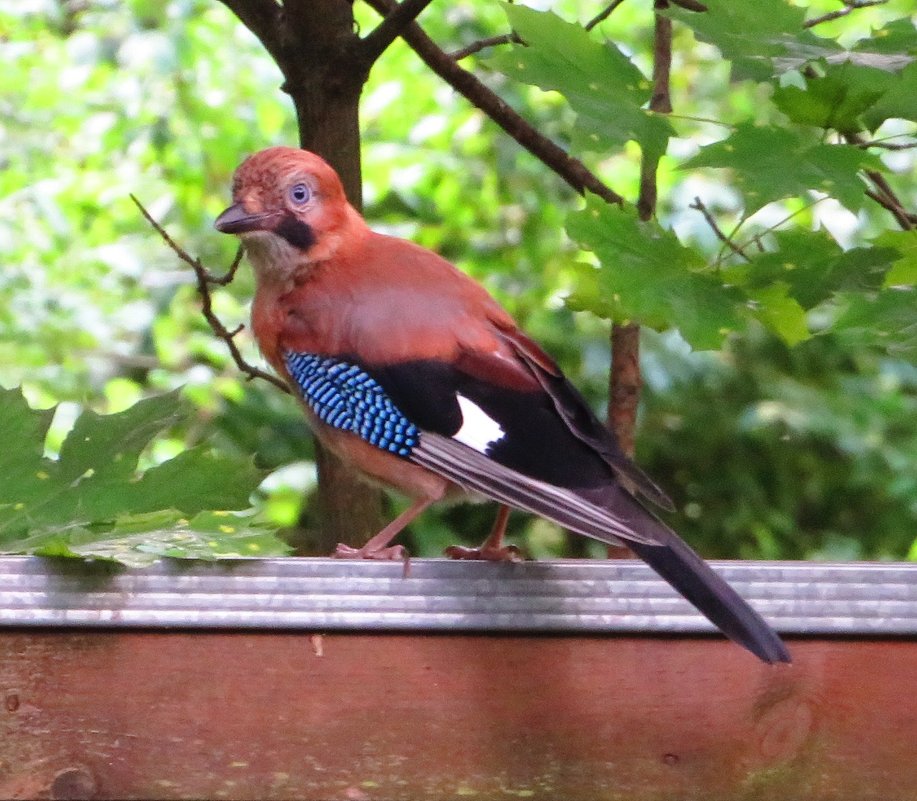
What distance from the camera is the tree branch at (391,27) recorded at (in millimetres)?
2049

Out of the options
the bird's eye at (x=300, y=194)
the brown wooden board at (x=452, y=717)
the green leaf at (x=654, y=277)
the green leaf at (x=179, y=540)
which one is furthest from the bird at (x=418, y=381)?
the green leaf at (x=179, y=540)

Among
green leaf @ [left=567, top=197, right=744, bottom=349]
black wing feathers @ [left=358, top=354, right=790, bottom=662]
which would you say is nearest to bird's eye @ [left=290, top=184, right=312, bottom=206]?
black wing feathers @ [left=358, top=354, right=790, bottom=662]

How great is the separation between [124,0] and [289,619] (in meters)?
4.02

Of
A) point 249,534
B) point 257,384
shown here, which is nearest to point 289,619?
point 249,534

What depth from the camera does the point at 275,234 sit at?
2.34 m

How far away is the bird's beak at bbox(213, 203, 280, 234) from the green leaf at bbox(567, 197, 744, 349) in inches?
27.1

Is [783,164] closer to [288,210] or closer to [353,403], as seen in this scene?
[353,403]

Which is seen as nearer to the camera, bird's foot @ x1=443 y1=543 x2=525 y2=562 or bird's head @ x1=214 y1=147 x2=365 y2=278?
bird's foot @ x1=443 y1=543 x2=525 y2=562

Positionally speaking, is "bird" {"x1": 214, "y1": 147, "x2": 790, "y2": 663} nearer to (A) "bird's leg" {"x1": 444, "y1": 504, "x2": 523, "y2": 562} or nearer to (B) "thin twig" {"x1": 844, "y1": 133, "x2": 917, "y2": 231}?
(A) "bird's leg" {"x1": 444, "y1": 504, "x2": 523, "y2": 562}

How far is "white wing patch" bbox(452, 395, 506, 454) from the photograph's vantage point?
6.19 feet

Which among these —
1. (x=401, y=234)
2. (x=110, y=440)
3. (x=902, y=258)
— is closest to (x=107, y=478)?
(x=110, y=440)

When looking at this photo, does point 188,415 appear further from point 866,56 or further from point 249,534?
point 866,56

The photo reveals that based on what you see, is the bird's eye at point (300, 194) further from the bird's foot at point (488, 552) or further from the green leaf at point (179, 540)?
the green leaf at point (179, 540)

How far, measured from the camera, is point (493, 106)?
243cm
